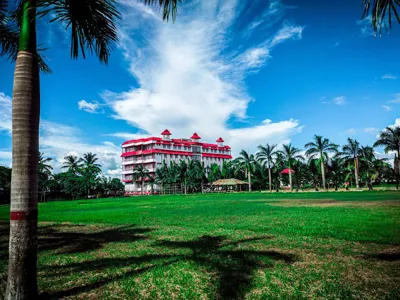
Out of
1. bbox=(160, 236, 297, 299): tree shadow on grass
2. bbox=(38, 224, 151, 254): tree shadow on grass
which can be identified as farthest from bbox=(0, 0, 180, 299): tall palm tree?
bbox=(38, 224, 151, 254): tree shadow on grass

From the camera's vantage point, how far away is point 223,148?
389 feet

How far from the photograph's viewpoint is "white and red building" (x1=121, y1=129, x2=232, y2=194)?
317ft

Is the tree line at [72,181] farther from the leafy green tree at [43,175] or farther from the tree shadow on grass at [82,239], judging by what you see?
the tree shadow on grass at [82,239]

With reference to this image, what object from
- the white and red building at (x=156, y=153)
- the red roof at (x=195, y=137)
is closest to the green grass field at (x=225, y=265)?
the white and red building at (x=156, y=153)

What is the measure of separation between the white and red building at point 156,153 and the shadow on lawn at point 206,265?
88.2 meters

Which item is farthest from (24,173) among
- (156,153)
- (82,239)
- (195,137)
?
(195,137)

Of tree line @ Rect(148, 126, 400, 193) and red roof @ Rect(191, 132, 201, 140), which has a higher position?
red roof @ Rect(191, 132, 201, 140)

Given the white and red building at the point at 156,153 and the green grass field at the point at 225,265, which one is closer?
the green grass field at the point at 225,265

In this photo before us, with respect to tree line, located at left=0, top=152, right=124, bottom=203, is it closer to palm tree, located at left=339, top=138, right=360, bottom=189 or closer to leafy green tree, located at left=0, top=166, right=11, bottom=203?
leafy green tree, located at left=0, top=166, right=11, bottom=203

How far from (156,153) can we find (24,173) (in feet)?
303

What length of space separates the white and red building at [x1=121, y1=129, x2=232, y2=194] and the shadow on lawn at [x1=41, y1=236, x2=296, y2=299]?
8821 centimetres

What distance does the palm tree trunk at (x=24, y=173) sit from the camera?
4.15 metres

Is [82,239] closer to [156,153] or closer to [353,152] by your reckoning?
[353,152]

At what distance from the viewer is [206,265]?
268 inches
